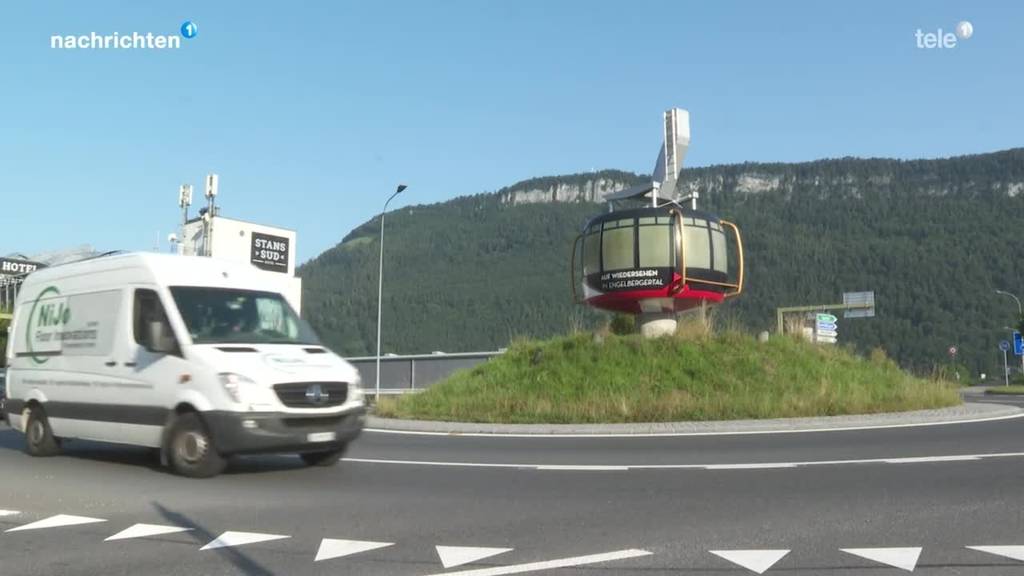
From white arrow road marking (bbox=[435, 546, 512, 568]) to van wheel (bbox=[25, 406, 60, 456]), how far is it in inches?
311

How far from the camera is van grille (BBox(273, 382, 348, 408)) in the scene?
9414 mm

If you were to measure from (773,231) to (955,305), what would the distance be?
106 feet

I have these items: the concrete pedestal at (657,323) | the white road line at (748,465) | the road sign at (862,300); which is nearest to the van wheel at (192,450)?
the white road line at (748,465)

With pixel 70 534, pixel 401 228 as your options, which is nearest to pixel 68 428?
pixel 70 534

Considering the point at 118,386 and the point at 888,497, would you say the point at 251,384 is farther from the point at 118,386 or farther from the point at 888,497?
the point at 888,497

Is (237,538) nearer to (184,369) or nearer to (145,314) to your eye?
(184,369)

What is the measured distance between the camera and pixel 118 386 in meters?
10.6

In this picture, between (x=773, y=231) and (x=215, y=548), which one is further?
(x=773, y=231)

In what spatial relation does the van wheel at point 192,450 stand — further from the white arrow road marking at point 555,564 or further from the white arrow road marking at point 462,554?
the white arrow road marking at point 555,564

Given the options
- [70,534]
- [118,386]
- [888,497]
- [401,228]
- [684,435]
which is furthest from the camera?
[401,228]

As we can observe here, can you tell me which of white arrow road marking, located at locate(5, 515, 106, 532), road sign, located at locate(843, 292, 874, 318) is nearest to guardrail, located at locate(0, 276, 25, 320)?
white arrow road marking, located at locate(5, 515, 106, 532)

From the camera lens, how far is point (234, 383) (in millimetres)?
9305

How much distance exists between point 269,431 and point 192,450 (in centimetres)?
103

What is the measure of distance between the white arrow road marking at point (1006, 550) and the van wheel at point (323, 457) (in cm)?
676
